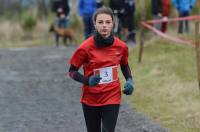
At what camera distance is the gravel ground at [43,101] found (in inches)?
348

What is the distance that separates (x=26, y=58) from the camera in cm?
1736

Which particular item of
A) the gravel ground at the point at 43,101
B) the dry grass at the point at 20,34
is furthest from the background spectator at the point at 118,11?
the dry grass at the point at 20,34

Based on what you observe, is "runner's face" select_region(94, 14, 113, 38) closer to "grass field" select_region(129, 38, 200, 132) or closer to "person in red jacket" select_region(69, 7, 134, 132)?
"person in red jacket" select_region(69, 7, 134, 132)

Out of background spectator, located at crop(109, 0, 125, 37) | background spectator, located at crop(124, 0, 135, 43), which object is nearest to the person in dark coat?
background spectator, located at crop(109, 0, 125, 37)

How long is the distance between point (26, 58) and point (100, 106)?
11.2 metres

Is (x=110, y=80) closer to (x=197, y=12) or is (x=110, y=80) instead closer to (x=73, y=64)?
(x=73, y=64)

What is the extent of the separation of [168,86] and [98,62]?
567cm

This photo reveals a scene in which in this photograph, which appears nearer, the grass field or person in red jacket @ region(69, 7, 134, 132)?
person in red jacket @ region(69, 7, 134, 132)

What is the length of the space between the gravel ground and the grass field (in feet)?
1.06

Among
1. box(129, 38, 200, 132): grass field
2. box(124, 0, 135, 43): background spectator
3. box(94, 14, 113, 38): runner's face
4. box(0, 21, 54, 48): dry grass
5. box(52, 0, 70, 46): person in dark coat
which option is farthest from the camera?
box(0, 21, 54, 48): dry grass

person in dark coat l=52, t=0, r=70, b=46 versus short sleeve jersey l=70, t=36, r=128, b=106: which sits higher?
short sleeve jersey l=70, t=36, r=128, b=106

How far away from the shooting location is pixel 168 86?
11797 millimetres

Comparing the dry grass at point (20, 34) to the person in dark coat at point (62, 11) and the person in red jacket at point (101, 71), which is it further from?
the person in red jacket at point (101, 71)

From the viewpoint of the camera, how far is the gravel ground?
8.85 meters
